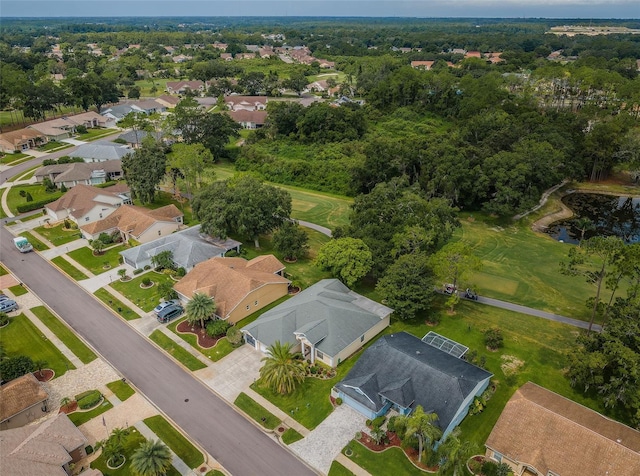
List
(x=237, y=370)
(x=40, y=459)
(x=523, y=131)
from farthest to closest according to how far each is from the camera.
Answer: (x=523, y=131) < (x=237, y=370) < (x=40, y=459)

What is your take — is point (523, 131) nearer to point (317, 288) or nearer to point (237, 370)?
point (317, 288)

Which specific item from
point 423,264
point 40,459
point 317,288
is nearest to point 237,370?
point 317,288

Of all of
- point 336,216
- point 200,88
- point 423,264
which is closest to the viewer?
point 423,264

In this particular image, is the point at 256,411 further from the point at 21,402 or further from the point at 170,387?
the point at 21,402

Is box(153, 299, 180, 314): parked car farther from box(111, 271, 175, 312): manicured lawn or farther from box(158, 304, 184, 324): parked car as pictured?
box(111, 271, 175, 312): manicured lawn

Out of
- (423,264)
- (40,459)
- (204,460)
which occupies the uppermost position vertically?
(423,264)

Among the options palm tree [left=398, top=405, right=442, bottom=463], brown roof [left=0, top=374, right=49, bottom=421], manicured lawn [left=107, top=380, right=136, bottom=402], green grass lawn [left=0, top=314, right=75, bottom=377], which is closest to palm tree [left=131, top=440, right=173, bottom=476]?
manicured lawn [left=107, top=380, right=136, bottom=402]

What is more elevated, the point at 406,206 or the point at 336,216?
the point at 406,206
